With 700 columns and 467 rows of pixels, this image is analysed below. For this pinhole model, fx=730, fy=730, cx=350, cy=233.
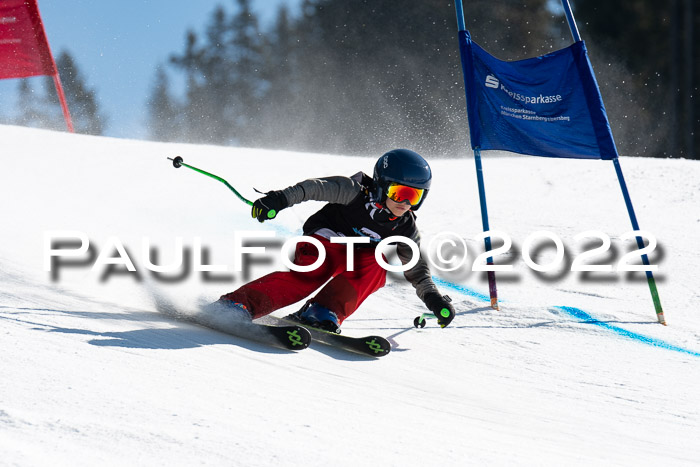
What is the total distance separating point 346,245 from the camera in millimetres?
3588

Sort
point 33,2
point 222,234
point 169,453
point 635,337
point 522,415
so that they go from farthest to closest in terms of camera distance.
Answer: point 33,2 < point 222,234 < point 635,337 < point 522,415 < point 169,453

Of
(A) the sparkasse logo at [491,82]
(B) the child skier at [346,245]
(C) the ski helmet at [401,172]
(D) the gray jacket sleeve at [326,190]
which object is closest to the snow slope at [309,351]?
(B) the child skier at [346,245]

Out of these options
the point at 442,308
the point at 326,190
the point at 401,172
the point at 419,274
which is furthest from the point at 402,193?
the point at 442,308

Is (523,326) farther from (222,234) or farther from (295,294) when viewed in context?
(222,234)

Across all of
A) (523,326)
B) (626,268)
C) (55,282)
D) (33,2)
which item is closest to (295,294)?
(55,282)

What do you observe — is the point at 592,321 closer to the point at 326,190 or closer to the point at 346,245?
the point at 346,245

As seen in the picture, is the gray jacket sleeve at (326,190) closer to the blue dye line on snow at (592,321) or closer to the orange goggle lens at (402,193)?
the orange goggle lens at (402,193)

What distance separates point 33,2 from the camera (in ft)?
30.1

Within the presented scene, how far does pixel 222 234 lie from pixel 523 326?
2529 mm

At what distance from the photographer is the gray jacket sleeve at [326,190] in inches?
130

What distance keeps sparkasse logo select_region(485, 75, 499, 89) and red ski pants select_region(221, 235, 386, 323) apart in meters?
1.79

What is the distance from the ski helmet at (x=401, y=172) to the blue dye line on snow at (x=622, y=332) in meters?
1.62

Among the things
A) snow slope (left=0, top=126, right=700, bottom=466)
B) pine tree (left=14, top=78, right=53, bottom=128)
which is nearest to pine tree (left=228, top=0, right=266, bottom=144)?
pine tree (left=14, top=78, right=53, bottom=128)

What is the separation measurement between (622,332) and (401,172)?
1811 millimetres
